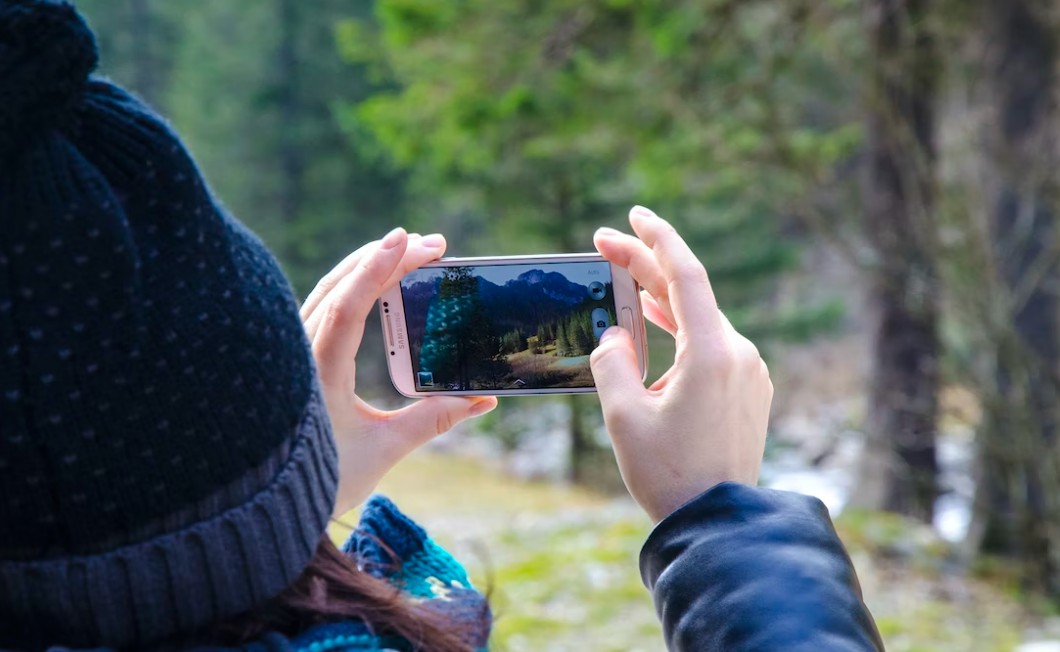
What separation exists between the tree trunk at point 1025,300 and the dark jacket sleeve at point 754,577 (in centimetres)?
476

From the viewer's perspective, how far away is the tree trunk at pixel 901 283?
19.3 ft

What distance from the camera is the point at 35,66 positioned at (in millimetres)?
728

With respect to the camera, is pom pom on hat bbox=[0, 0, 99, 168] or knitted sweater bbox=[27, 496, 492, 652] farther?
knitted sweater bbox=[27, 496, 492, 652]

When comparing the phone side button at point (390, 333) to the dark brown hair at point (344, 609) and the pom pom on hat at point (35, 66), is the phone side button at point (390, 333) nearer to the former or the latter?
the dark brown hair at point (344, 609)

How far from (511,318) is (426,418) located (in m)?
0.20

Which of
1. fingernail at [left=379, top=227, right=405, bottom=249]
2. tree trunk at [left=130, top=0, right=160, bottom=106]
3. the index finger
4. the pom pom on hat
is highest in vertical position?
tree trunk at [left=130, top=0, right=160, bottom=106]

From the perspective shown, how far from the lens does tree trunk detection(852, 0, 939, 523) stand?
5.89 m

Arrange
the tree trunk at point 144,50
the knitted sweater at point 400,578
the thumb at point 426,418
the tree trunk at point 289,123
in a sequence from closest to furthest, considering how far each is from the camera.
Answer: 1. the knitted sweater at point 400,578
2. the thumb at point 426,418
3. the tree trunk at point 289,123
4. the tree trunk at point 144,50

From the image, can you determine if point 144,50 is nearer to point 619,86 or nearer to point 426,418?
point 619,86

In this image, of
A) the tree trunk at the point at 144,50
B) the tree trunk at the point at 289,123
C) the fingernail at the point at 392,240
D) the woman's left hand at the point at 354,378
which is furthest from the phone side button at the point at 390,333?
the tree trunk at the point at 144,50

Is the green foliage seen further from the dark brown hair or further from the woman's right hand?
the dark brown hair

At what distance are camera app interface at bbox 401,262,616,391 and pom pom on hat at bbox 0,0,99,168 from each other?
0.75 meters

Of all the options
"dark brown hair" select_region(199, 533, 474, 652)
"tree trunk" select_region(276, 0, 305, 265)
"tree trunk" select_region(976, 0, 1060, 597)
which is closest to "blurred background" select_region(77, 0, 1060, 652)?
"tree trunk" select_region(976, 0, 1060, 597)

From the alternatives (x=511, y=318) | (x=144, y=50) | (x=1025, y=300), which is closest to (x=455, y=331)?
(x=511, y=318)
